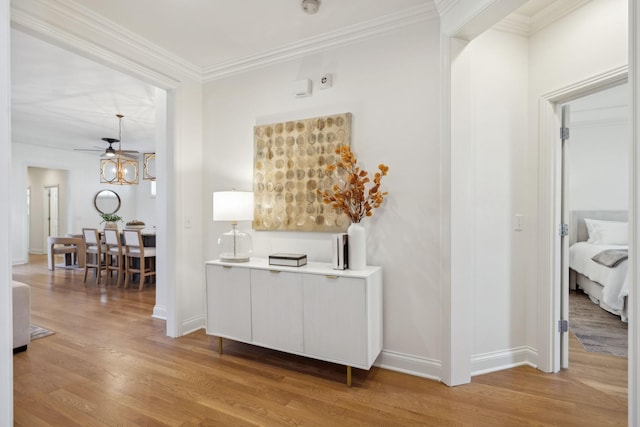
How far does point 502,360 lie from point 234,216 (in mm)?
2337

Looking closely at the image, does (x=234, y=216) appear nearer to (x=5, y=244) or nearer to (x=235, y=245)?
(x=235, y=245)

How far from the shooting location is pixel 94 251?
18.4 ft

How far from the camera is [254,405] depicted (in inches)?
Answer: 79.3

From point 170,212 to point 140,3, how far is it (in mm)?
1715

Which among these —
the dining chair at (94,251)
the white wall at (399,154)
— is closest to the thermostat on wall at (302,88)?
the white wall at (399,154)

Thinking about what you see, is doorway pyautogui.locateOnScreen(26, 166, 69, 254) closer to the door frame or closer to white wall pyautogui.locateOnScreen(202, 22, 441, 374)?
white wall pyautogui.locateOnScreen(202, 22, 441, 374)

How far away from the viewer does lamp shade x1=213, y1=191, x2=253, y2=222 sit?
269cm

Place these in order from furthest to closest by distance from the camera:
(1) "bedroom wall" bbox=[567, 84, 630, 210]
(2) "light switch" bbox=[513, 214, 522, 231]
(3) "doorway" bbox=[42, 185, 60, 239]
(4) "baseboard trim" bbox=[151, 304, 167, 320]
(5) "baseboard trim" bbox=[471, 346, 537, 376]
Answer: (3) "doorway" bbox=[42, 185, 60, 239] → (1) "bedroom wall" bbox=[567, 84, 630, 210] → (4) "baseboard trim" bbox=[151, 304, 167, 320] → (2) "light switch" bbox=[513, 214, 522, 231] → (5) "baseboard trim" bbox=[471, 346, 537, 376]

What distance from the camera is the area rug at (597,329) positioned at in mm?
2764

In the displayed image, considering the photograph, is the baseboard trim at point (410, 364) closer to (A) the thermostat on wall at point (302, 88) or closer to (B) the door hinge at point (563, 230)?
(B) the door hinge at point (563, 230)

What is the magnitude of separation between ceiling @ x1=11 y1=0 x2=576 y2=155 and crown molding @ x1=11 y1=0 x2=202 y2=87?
32 millimetres

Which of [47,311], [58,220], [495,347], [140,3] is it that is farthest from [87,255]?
[495,347]

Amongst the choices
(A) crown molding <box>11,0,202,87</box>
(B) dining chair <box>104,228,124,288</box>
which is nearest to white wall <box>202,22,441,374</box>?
(A) crown molding <box>11,0,202,87</box>

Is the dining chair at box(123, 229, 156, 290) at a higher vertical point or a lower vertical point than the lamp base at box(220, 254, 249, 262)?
lower
